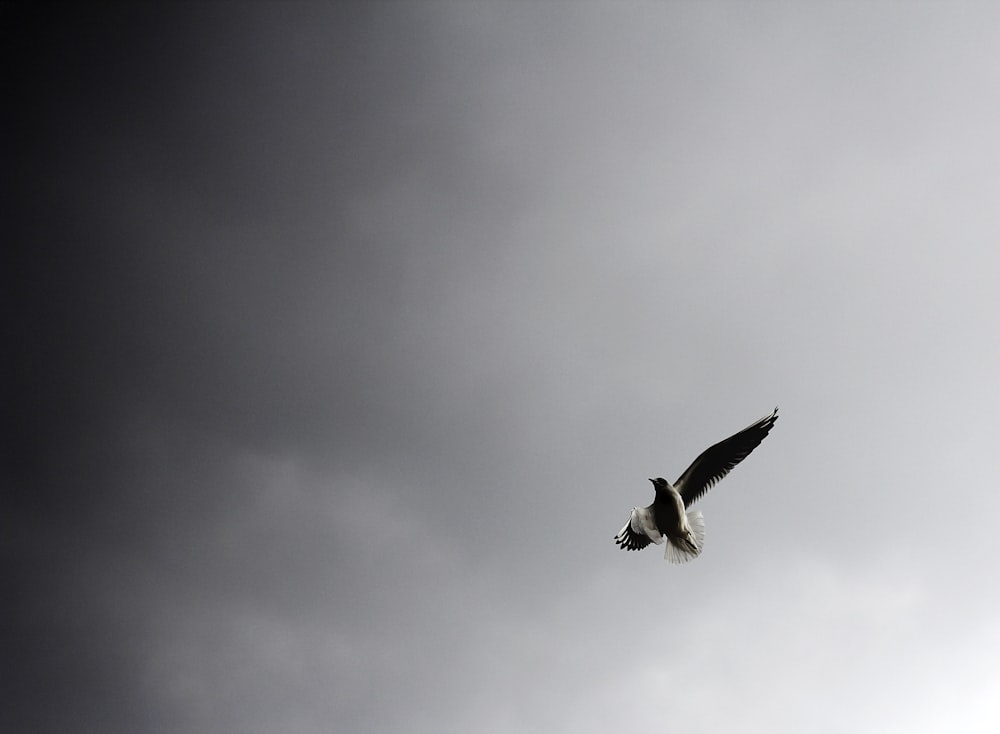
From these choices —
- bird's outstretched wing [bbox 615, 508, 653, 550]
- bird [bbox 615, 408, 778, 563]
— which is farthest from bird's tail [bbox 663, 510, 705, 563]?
bird's outstretched wing [bbox 615, 508, 653, 550]

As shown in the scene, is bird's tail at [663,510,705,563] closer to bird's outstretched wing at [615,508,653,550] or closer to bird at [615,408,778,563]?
bird at [615,408,778,563]

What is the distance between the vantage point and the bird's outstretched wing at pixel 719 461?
21.2 metres

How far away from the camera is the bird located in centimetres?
1831

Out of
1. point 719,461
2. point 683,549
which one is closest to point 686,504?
point 719,461

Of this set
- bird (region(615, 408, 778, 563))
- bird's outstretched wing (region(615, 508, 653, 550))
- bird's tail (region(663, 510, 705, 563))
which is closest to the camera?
bird (region(615, 408, 778, 563))

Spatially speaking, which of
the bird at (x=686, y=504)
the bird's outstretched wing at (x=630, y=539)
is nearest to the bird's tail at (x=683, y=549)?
the bird at (x=686, y=504)

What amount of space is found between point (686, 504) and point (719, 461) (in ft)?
5.70

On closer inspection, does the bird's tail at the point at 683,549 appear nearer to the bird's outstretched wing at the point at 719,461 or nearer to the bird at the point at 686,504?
the bird at the point at 686,504

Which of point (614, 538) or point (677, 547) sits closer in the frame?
point (677, 547)

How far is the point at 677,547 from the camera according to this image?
62.9ft

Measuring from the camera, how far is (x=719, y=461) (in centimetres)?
2152

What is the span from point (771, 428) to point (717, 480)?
7.63 feet

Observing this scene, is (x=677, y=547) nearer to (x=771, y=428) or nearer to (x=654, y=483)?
(x=654, y=483)

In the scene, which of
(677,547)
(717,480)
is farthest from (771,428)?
(677,547)
